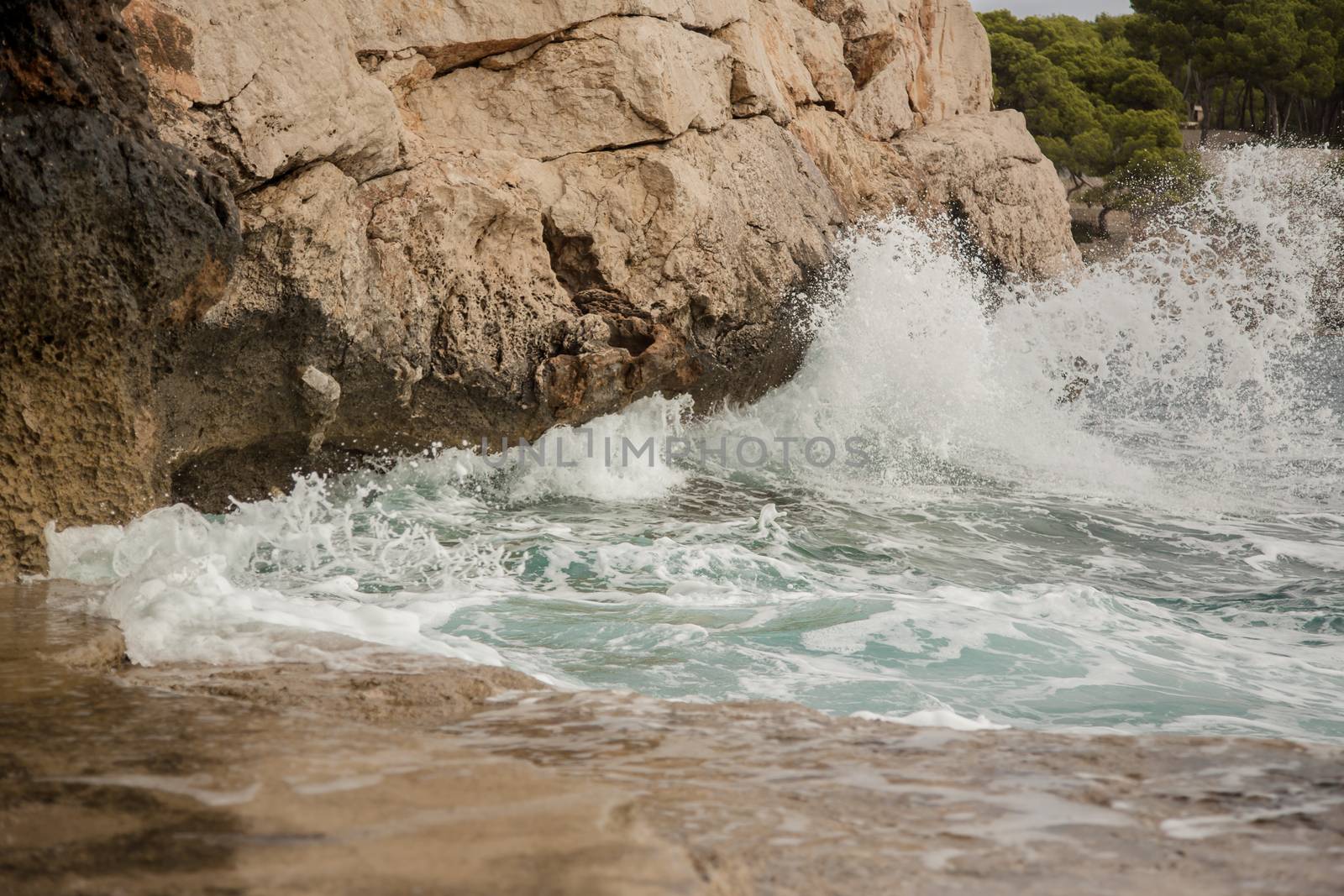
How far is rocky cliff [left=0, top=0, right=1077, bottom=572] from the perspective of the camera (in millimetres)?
4164

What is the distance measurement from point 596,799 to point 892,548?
4675 millimetres

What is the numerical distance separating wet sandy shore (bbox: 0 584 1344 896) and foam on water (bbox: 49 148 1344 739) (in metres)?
0.65

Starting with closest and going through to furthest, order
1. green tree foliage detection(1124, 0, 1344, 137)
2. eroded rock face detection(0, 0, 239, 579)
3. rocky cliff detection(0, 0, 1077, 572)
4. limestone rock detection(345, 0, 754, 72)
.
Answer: eroded rock face detection(0, 0, 239, 579)
rocky cliff detection(0, 0, 1077, 572)
limestone rock detection(345, 0, 754, 72)
green tree foliage detection(1124, 0, 1344, 137)

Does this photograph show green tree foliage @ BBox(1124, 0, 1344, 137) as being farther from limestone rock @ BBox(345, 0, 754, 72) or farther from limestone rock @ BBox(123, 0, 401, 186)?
limestone rock @ BBox(123, 0, 401, 186)

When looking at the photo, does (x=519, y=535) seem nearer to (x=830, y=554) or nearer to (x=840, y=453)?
(x=830, y=554)

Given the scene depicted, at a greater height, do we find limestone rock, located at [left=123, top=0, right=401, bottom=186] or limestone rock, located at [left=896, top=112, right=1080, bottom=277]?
limestone rock, located at [left=896, top=112, right=1080, bottom=277]

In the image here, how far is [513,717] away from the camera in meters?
2.49

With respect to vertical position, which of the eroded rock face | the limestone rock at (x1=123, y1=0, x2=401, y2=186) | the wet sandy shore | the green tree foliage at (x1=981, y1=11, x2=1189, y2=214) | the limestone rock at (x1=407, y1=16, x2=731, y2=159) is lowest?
the wet sandy shore

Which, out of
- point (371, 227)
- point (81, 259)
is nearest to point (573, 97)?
point (371, 227)

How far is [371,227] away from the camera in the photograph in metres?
6.02

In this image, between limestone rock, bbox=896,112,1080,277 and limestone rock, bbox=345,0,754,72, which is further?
limestone rock, bbox=896,112,1080,277

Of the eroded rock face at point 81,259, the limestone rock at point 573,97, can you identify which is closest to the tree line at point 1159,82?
the limestone rock at point 573,97

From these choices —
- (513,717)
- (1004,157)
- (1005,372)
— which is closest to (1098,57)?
(1004,157)

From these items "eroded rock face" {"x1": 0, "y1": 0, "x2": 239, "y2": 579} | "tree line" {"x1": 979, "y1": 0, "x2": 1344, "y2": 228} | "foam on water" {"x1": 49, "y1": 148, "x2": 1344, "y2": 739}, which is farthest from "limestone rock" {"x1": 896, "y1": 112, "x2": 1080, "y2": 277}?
"tree line" {"x1": 979, "y1": 0, "x2": 1344, "y2": 228}
